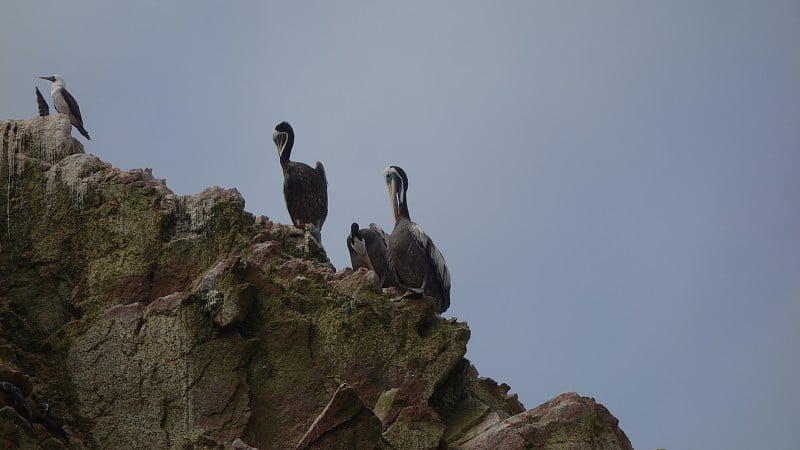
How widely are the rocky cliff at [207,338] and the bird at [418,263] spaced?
2.00m

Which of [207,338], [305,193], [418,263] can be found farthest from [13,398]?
[305,193]

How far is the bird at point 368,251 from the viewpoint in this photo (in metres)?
22.2

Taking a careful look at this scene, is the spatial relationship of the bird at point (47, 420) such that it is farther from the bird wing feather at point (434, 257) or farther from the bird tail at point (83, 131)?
the bird tail at point (83, 131)

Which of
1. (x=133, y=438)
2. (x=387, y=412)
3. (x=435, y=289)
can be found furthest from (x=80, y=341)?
(x=435, y=289)

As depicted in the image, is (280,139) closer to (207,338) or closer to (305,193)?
(305,193)

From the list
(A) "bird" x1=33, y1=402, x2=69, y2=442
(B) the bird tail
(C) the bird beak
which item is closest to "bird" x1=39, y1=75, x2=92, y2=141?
(B) the bird tail

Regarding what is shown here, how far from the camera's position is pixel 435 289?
21.2 meters

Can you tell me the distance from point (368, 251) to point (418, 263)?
5.37 ft

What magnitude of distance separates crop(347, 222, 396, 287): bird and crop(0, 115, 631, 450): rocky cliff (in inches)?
114

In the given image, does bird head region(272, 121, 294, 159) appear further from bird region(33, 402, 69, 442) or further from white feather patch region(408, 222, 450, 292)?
bird region(33, 402, 69, 442)

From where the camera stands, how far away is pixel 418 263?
68.9 feet

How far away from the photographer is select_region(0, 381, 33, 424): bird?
1498cm

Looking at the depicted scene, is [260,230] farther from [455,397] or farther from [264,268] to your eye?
[455,397]

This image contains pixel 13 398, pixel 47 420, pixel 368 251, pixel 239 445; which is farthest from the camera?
pixel 368 251
